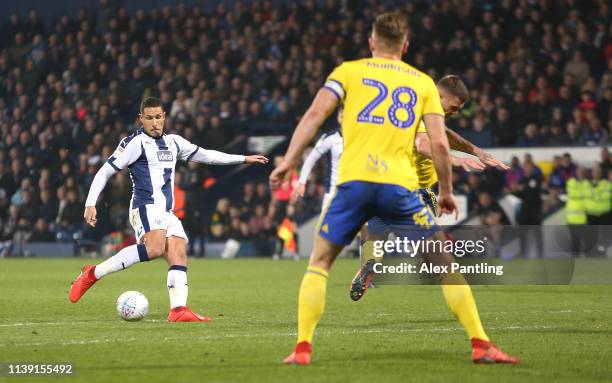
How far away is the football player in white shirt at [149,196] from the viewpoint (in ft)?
33.8

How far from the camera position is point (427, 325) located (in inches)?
375

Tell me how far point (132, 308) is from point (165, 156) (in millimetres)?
1567

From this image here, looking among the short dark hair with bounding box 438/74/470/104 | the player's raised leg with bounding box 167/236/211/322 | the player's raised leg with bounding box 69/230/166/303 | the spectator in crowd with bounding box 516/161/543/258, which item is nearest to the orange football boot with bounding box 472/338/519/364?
the short dark hair with bounding box 438/74/470/104

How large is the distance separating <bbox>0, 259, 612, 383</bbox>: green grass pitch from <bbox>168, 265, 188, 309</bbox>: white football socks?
25 cm

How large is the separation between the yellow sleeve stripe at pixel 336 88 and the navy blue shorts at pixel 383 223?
12.5 ft

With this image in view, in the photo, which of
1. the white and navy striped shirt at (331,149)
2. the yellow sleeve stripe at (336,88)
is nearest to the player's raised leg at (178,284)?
the yellow sleeve stripe at (336,88)

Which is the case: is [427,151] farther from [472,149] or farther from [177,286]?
[177,286]

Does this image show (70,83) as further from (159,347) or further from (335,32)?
(159,347)

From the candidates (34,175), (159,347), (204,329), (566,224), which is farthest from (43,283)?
(34,175)

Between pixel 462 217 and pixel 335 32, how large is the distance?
679 centimetres

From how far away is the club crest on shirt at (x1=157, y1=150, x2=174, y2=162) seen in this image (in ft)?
34.4

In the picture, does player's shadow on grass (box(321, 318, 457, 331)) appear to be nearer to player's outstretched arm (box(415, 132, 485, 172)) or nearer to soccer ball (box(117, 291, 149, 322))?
player's outstretched arm (box(415, 132, 485, 172))

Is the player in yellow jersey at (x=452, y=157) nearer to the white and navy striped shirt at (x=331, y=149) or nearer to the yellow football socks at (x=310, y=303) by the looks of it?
the yellow football socks at (x=310, y=303)

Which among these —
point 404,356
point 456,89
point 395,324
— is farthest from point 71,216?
point 404,356
